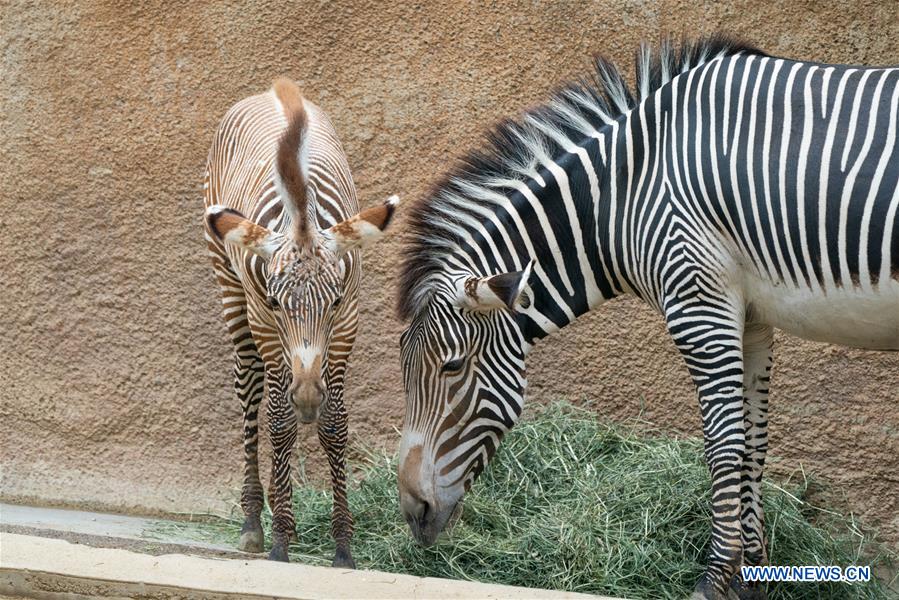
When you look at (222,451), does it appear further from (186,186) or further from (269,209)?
(269,209)

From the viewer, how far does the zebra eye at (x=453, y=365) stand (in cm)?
444

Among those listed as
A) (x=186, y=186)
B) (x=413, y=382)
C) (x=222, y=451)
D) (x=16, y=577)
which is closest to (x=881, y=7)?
(x=413, y=382)

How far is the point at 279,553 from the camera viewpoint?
16.0 ft

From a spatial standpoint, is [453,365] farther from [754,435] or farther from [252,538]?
[252,538]

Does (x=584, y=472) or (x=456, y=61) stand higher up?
(x=456, y=61)

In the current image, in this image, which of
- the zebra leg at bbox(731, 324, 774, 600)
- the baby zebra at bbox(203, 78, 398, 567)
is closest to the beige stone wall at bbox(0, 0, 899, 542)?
the baby zebra at bbox(203, 78, 398, 567)

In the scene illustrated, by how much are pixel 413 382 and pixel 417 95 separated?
2.65 metres

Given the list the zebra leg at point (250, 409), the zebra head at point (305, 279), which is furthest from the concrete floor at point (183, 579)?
the zebra leg at point (250, 409)

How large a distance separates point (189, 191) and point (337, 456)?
100 inches

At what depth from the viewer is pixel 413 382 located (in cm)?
451

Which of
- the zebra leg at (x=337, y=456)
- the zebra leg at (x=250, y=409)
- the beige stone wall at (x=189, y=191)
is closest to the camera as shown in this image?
the zebra leg at (x=337, y=456)

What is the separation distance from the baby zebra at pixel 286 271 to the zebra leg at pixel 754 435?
1791 millimetres

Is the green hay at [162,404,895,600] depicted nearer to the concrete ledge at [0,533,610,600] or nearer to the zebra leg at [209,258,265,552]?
the zebra leg at [209,258,265,552]

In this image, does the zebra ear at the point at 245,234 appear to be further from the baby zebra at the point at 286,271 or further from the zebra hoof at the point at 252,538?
the zebra hoof at the point at 252,538
